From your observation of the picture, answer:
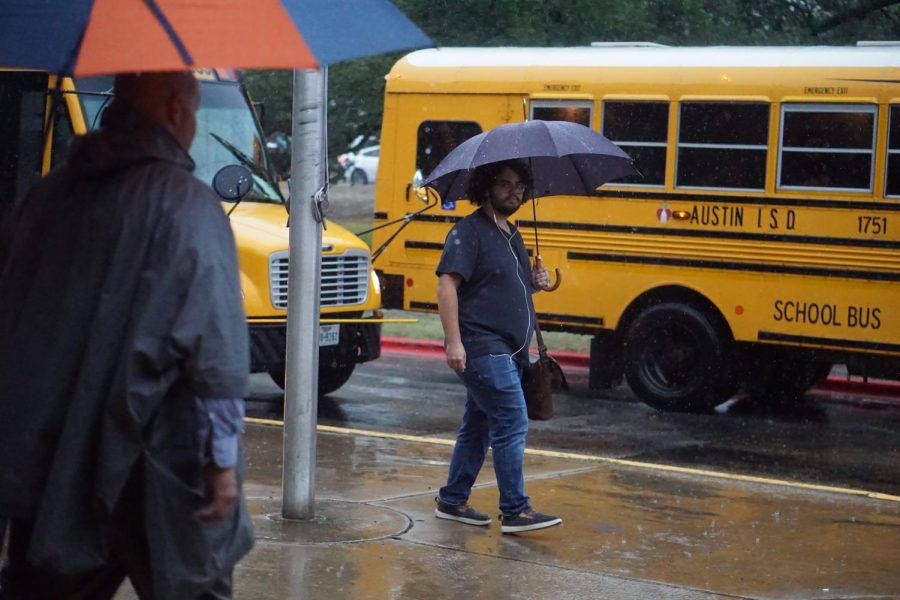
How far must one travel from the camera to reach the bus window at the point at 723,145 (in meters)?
12.0

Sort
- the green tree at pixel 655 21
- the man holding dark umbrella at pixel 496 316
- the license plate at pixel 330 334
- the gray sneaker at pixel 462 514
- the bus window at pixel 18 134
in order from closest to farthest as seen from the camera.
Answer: the man holding dark umbrella at pixel 496 316, the gray sneaker at pixel 462 514, the bus window at pixel 18 134, the license plate at pixel 330 334, the green tree at pixel 655 21

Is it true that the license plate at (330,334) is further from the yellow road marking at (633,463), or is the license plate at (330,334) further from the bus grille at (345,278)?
Answer: the yellow road marking at (633,463)

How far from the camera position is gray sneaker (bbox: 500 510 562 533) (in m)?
7.13

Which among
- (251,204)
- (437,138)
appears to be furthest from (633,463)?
(437,138)

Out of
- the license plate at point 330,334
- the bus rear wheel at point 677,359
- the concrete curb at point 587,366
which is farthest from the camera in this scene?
the concrete curb at point 587,366

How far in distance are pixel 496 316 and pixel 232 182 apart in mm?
3996

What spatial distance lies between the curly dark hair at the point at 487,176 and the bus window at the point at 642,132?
518cm

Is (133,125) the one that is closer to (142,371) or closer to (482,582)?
(142,371)

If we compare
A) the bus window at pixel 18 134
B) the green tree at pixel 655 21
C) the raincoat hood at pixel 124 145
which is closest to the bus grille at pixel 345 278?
the bus window at pixel 18 134

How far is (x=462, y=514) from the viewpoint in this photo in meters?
7.36

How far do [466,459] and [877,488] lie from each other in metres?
2.97

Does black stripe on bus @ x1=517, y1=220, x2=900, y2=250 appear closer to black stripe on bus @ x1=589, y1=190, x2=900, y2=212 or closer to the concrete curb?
black stripe on bus @ x1=589, y1=190, x2=900, y2=212

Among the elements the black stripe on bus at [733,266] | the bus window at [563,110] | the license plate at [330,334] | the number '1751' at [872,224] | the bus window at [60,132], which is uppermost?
the bus window at [563,110]

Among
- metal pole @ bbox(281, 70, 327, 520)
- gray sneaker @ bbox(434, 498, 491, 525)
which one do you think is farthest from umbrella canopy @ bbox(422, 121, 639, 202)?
gray sneaker @ bbox(434, 498, 491, 525)
